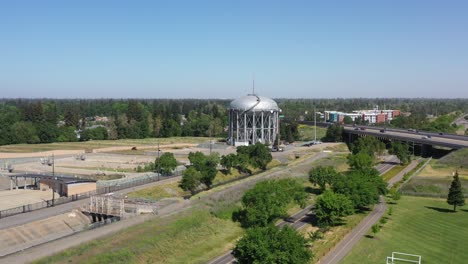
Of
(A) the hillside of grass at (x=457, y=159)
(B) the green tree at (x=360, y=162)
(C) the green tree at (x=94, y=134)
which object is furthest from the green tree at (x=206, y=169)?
(C) the green tree at (x=94, y=134)

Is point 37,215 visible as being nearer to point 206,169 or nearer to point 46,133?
point 206,169

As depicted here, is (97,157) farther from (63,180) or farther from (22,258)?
(22,258)

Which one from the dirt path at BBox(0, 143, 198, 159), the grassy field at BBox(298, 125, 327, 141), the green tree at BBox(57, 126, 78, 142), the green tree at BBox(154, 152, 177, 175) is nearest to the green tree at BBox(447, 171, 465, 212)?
the green tree at BBox(154, 152, 177, 175)

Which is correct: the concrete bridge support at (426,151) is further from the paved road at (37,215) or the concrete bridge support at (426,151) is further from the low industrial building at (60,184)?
the paved road at (37,215)

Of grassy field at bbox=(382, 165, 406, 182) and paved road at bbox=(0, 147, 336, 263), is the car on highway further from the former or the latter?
paved road at bbox=(0, 147, 336, 263)

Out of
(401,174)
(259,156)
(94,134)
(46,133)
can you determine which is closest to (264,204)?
(259,156)
